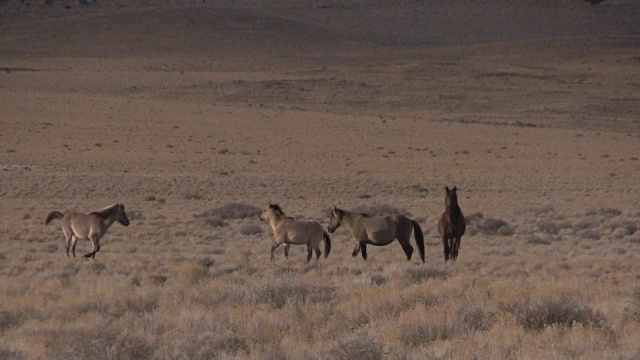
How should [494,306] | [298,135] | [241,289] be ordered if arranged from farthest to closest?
[298,135] < [241,289] < [494,306]

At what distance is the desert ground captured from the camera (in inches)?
391

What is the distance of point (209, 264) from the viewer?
55.0ft

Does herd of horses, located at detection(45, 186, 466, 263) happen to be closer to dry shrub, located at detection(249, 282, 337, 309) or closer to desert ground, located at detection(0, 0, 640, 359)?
desert ground, located at detection(0, 0, 640, 359)

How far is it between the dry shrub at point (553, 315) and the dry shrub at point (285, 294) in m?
2.38

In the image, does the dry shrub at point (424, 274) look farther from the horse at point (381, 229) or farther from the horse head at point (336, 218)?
the horse head at point (336, 218)

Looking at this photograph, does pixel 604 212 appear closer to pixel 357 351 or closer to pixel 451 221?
pixel 451 221

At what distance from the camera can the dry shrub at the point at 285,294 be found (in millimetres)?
11531

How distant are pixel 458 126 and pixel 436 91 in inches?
661

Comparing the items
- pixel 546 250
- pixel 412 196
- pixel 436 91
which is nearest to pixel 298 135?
pixel 412 196

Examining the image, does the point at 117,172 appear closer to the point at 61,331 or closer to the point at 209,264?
the point at 209,264

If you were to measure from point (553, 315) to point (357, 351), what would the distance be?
9.38ft

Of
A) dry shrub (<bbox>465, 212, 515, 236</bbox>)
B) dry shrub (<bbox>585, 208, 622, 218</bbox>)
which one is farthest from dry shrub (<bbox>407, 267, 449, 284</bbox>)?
dry shrub (<bbox>585, 208, 622, 218</bbox>)

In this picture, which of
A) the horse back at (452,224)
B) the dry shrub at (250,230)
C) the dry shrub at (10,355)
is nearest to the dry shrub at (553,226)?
the dry shrub at (250,230)

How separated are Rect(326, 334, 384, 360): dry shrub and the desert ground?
2 cm
